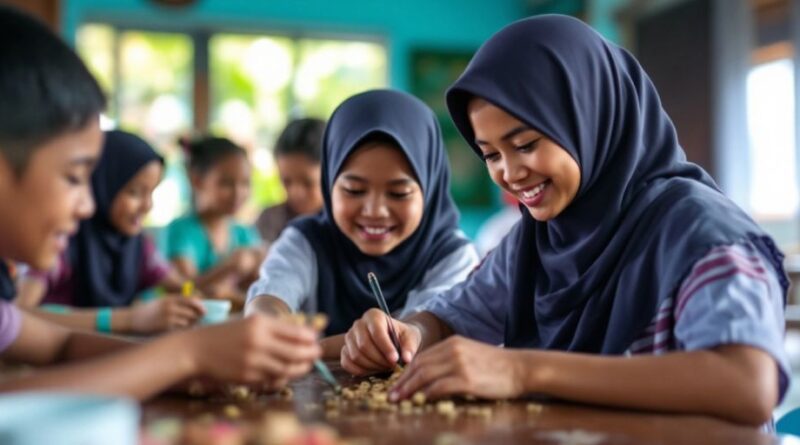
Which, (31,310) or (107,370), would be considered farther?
(31,310)

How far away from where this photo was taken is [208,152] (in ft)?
11.8

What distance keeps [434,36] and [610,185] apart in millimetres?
6362

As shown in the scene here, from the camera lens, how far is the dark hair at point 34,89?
94 centimetres

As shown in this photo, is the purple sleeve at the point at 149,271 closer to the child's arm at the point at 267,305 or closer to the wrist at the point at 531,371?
the child's arm at the point at 267,305

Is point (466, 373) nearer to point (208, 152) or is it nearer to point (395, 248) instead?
point (395, 248)

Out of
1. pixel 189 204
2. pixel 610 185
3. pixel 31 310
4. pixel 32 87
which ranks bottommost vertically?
pixel 189 204

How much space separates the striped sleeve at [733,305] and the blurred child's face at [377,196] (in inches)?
34.4

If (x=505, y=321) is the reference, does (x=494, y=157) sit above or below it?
above

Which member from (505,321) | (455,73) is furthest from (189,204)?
(505,321)

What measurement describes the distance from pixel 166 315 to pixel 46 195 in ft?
3.48

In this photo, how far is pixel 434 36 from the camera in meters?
7.43

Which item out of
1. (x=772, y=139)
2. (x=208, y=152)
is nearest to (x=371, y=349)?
(x=208, y=152)

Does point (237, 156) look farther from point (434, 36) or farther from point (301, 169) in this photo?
point (434, 36)

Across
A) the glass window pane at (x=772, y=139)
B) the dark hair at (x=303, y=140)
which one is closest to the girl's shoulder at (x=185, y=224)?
the dark hair at (x=303, y=140)
